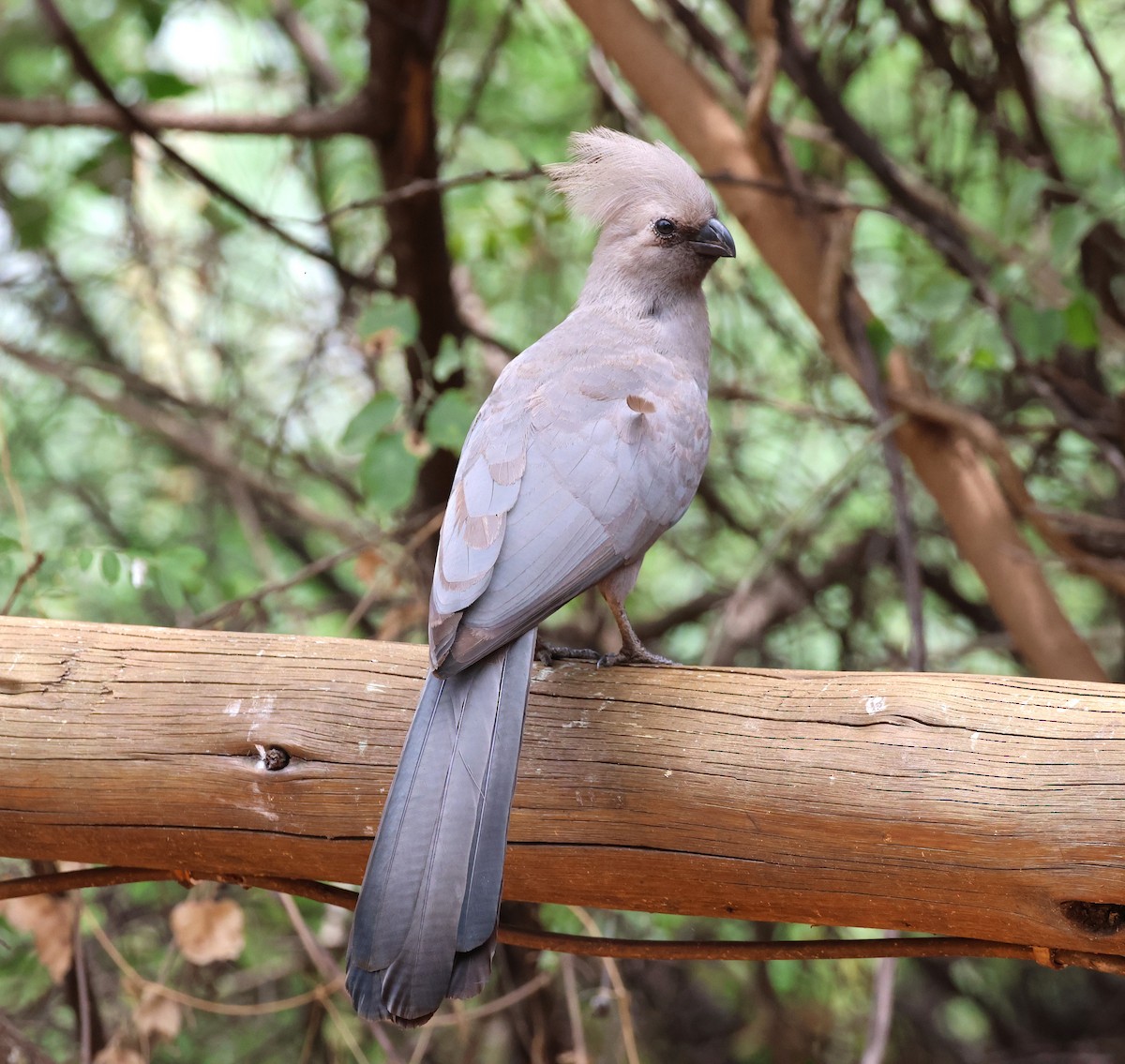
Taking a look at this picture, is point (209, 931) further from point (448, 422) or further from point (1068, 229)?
point (1068, 229)

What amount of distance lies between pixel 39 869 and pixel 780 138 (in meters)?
2.51

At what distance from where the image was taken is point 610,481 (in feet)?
6.59

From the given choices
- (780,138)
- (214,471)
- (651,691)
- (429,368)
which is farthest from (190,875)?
(214,471)

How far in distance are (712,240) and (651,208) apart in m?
0.14

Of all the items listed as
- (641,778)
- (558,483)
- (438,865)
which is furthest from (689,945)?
(558,483)

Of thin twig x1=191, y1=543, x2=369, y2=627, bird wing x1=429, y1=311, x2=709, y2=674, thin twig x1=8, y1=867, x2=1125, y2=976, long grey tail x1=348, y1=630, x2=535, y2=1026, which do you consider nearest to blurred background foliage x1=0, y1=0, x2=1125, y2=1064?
thin twig x1=191, y1=543, x2=369, y2=627

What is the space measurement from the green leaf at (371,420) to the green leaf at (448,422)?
0.29 ft

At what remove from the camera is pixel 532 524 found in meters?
1.91

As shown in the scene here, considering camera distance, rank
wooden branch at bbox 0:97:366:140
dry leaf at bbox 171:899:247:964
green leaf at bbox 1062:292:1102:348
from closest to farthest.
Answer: dry leaf at bbox 171:899:247:964
green leaf at bbox 1062:292:1102:348
wooden branch at bbox 0:97:366:140

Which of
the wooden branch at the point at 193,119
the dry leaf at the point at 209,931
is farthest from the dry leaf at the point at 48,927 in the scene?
the wooden branch at the point at 193,119

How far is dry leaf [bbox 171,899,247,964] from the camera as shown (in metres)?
2.63

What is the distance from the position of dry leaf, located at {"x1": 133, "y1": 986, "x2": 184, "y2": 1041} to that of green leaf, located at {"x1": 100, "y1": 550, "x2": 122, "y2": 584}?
931 mm

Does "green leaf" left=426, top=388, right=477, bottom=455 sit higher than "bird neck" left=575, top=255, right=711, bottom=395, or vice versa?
"bird neck" left=575, top=255, right=711, bottom=395

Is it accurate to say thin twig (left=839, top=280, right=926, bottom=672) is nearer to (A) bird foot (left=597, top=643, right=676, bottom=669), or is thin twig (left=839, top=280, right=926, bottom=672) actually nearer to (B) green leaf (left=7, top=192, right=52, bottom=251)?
(A) bird foot (left=597, top=643, right=676, bottom=669)
